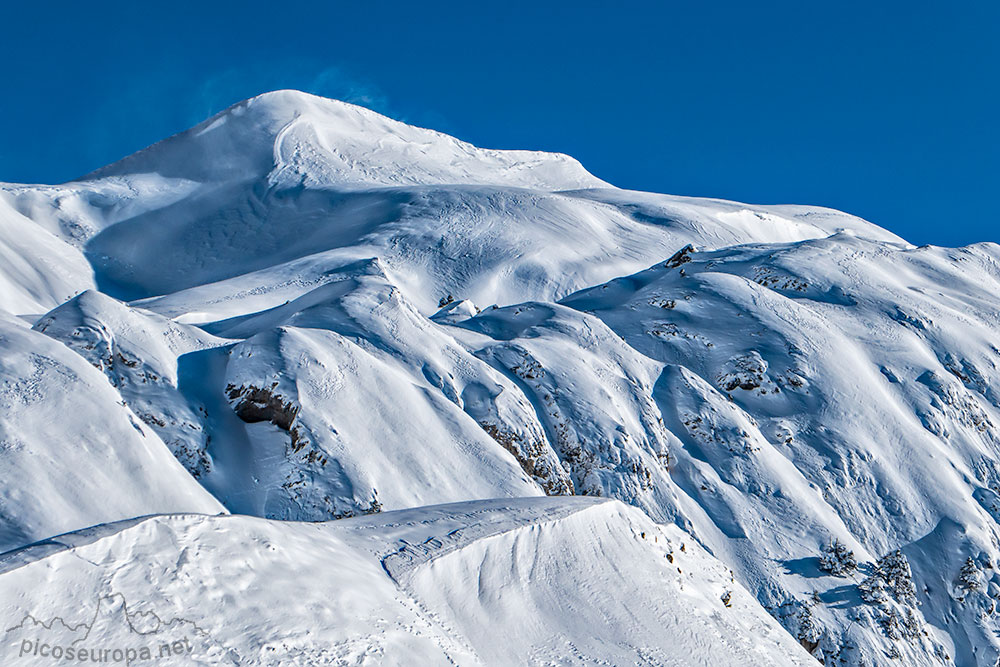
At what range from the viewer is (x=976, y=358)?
29.8 m

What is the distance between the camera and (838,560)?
2161 centimetres

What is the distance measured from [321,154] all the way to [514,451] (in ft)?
137

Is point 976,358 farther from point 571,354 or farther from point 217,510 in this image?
point 217,510

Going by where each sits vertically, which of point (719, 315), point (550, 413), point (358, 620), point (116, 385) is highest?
point (719, 315)

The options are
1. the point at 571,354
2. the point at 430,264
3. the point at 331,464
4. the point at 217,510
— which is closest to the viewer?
the point at 217,510

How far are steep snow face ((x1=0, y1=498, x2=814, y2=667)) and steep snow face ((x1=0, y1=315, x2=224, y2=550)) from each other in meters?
4.58

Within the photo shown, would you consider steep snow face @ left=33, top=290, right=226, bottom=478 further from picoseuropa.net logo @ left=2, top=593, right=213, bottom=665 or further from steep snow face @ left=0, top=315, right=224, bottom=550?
picoseuropa.net logo @ left=2, top=593, right=213, bottom=665

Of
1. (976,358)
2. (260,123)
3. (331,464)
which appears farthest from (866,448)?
(260,123)

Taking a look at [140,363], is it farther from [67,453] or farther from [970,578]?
[970,578]

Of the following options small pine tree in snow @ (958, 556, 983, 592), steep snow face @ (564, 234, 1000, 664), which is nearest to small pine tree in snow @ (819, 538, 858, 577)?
steep snow face @ (564, 234, 1000, 664)

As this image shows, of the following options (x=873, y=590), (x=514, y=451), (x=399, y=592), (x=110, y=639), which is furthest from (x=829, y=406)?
(x=110, y=639)

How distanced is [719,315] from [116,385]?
16243 millimetres

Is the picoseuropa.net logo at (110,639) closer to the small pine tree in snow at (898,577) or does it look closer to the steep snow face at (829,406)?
the steep snow face at (829,406)

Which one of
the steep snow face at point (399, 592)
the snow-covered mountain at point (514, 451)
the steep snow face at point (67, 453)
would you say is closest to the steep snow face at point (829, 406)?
the snow-covered mountain at point (514, 451)
